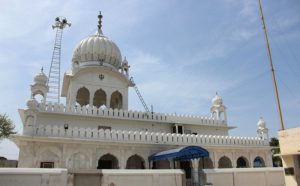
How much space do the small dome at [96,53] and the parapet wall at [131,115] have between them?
5.33 meters

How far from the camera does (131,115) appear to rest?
21797mm

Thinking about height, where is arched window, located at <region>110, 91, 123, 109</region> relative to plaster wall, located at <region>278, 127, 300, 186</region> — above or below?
above

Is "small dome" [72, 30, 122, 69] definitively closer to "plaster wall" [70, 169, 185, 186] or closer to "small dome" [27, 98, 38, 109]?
"small dome" [27, 98, 38, 109]

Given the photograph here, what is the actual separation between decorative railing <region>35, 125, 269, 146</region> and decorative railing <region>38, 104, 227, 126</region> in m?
2.20

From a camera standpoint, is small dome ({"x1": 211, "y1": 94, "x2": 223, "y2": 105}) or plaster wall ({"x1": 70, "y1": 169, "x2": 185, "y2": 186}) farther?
small dome ({"x1": 211, "y1": 94, "x2": 223, "y2": 105})

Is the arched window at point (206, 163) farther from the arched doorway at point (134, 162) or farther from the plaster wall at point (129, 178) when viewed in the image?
the plaster wall at point (129, 178)

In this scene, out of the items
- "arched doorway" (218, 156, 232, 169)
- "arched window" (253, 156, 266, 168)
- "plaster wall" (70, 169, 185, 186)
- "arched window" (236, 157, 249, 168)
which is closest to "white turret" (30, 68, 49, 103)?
"plaster wall" (70, 169, 185, 186)

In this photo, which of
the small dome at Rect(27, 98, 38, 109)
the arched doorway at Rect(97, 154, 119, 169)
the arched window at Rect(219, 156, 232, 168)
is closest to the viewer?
the small dome at Rect(27, 98, 38, 109)

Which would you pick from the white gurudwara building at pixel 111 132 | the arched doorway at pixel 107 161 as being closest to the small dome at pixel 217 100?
the white gurudwara building at pixel 111 132

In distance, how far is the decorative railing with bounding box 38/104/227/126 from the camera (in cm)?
A: 1978

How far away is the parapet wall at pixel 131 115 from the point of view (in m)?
19.8

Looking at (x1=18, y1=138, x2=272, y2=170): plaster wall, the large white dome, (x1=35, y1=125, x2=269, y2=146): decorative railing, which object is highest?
the large white dome

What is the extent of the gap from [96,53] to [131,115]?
283 inches

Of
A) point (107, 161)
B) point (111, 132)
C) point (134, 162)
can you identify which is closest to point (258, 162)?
point (134, 162)
